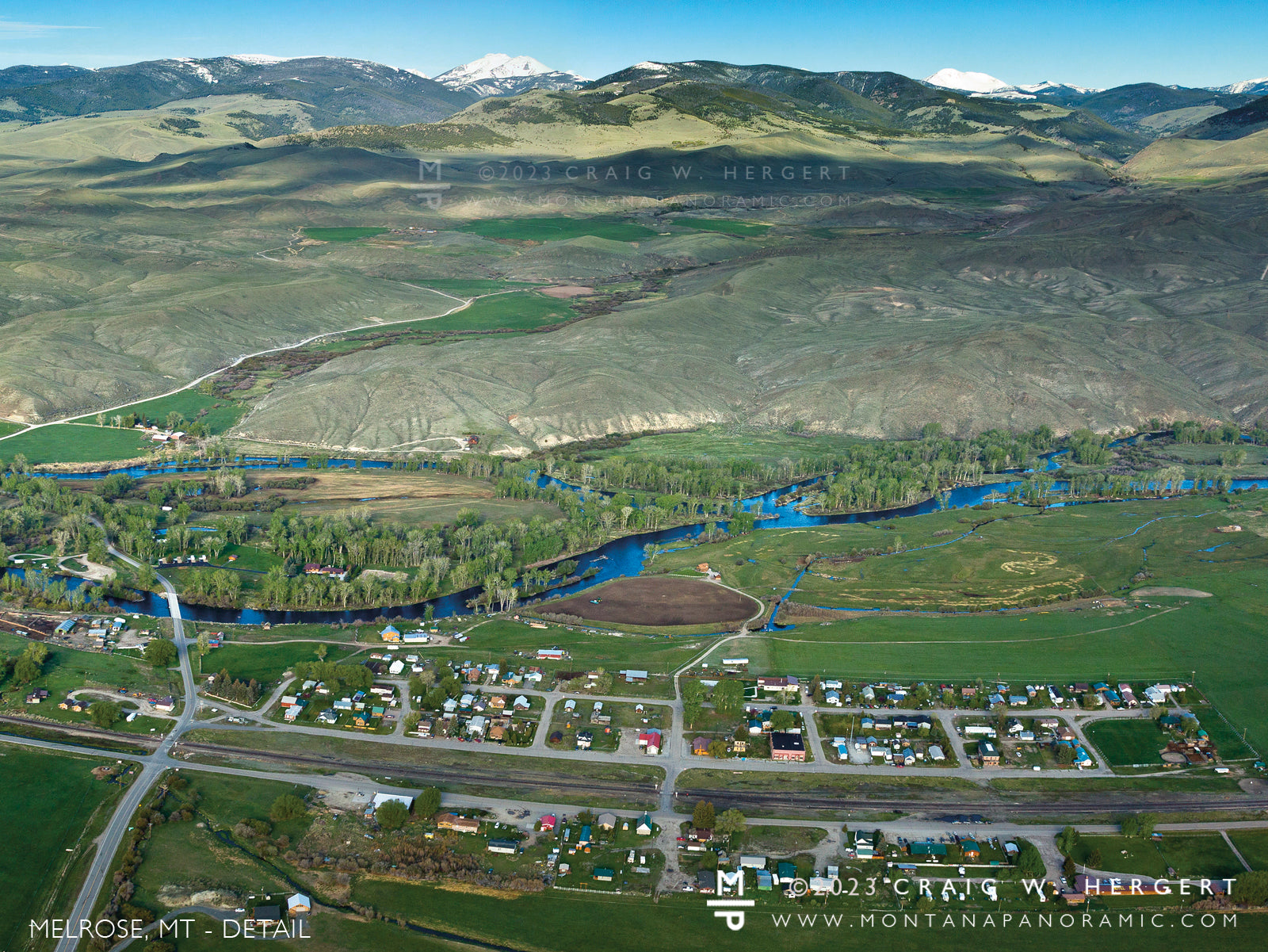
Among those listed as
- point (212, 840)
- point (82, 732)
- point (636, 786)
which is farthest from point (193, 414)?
point (636, 786)

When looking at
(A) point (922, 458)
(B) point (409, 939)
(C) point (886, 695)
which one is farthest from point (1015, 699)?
(A) point (922, 458)

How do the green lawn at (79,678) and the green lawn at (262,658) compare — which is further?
the green lawn at (262,658)

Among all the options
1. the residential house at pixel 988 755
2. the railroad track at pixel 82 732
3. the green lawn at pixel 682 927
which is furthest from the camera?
the railroad track at pixel 82 732

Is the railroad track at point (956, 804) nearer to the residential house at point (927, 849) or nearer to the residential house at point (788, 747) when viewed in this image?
the residential house at point (927, 849)

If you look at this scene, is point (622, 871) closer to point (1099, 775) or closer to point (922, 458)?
point (1099, 775)

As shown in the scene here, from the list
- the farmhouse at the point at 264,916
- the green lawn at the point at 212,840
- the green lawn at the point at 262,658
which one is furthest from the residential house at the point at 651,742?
the green lawn at the point at 262,658

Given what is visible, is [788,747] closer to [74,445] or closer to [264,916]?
[264,916]

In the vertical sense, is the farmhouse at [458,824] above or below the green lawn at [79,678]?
above
